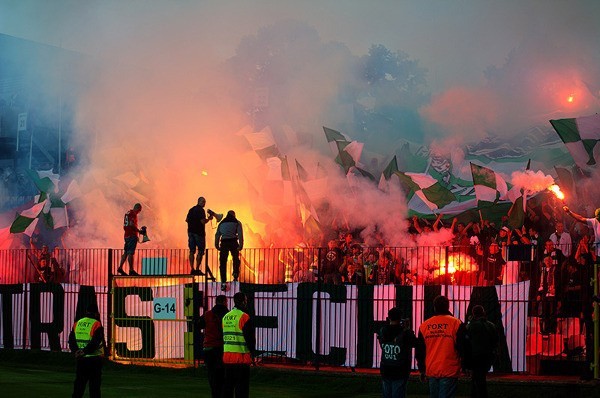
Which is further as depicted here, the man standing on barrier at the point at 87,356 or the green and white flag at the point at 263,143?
the green and white flag at the point at 263,143

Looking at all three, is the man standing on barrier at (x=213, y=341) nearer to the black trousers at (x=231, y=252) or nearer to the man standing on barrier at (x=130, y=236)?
the black trousers at (x=231, y=252)

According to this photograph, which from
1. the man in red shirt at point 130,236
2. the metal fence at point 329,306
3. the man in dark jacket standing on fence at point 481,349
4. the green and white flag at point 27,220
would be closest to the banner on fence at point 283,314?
the metal fence at point 329,306

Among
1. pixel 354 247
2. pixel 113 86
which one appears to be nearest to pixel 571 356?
pixel 354 247

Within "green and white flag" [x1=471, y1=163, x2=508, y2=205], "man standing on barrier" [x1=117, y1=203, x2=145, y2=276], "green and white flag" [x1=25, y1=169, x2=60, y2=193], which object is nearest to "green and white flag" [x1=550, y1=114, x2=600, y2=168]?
"green and white flag" [x1=471, y1=163, x2=508, y2=205]

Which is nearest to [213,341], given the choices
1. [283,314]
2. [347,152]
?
[283,314]

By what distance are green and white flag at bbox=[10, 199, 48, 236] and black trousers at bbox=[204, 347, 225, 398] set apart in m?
21.3

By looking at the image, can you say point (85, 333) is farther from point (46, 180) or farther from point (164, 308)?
point (46, 180)

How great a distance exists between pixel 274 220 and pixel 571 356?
552 inches

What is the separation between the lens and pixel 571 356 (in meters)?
17.0

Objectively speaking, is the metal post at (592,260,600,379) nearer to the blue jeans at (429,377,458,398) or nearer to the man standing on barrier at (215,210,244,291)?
the blue jeans at (429,377,458,398)

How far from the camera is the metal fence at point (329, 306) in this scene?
17.3 m

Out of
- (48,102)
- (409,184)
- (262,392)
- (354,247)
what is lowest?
(262,392)

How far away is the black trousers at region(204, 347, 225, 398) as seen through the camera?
14766mm

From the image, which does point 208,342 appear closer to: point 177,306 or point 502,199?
point 177,306
